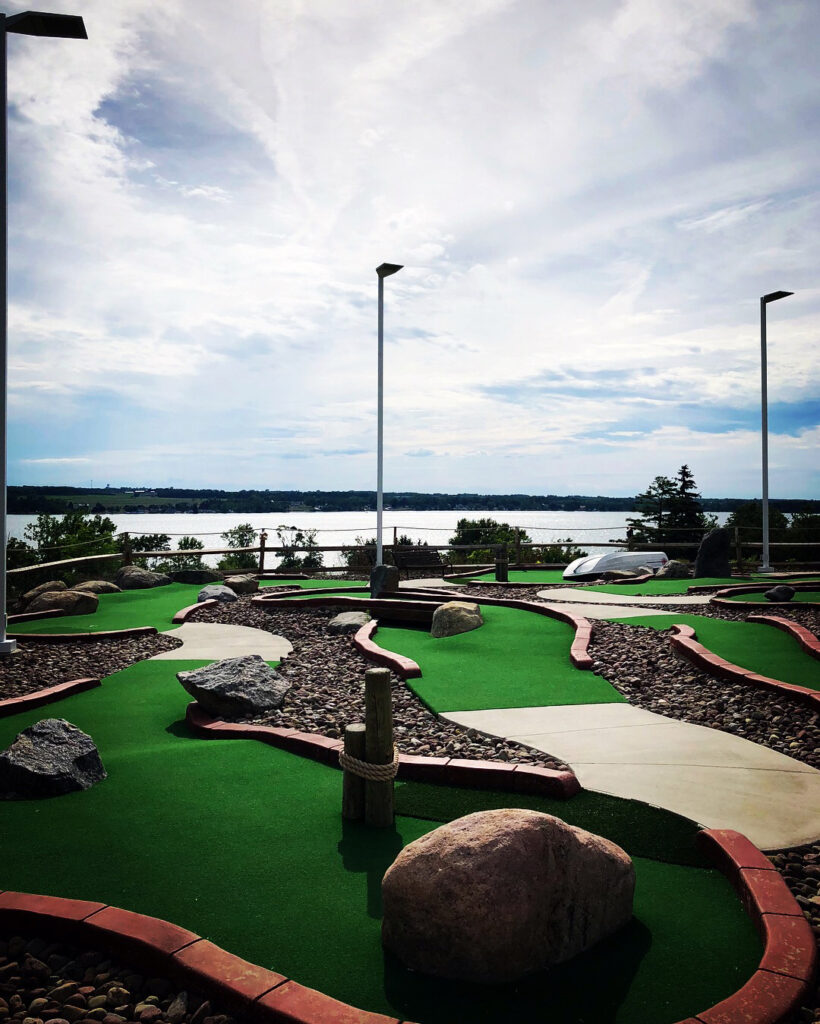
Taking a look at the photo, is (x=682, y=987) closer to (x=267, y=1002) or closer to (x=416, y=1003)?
(x=416, y=1003)

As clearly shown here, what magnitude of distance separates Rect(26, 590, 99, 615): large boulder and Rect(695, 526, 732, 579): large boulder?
41.4ft

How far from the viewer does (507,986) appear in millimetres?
2502

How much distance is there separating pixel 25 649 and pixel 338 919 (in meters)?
7.67

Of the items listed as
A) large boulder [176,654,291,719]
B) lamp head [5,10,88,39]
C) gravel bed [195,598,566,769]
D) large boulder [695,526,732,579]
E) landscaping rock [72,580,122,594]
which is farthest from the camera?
large boulder [695,526,732,579]

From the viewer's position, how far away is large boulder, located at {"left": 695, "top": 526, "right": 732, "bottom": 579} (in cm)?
1616

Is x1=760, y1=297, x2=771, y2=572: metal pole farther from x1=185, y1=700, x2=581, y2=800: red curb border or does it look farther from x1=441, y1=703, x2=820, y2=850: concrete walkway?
x1=185, y1=700, x2=581, y2=800: red curb border

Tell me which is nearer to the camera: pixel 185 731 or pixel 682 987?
pixel 682 987

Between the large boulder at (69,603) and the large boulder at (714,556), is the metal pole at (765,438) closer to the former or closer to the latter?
the large boulder at (714,556)

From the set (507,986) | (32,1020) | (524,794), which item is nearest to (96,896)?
(32,1020)

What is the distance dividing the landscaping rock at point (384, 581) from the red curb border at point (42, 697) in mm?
6640

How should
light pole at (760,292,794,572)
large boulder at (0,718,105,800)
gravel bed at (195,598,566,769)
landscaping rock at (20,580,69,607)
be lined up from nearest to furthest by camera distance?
large boulder at (0,718,105,800), gravel bed at (195,598,566,769), landscaping rock at (20,580,69,607), light pole at (760,292,794,572)

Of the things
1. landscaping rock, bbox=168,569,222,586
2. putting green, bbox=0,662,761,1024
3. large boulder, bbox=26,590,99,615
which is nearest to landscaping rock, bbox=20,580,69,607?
large boulder, bbox=26,590,99,615

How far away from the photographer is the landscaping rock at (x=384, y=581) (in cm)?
1314

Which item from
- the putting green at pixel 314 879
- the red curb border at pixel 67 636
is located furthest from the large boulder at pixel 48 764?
the red curb border at pixel 67 636
